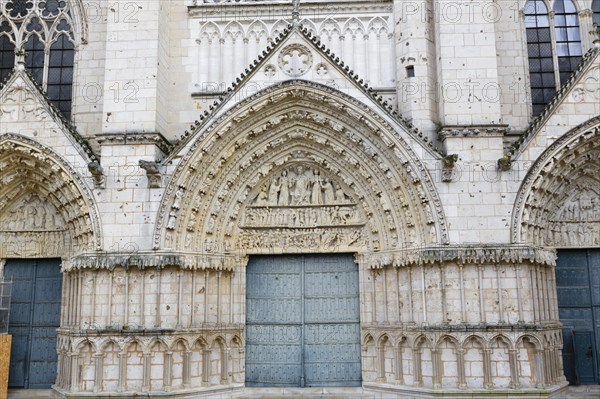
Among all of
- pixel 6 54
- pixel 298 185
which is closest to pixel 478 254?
pixel 298 185

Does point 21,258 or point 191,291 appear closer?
point 191,291

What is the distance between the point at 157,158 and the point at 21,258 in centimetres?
393

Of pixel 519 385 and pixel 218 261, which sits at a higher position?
pixel 218 261

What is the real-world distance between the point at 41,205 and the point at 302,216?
18.6 ft

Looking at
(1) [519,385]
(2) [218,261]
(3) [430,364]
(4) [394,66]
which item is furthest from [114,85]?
(1) [519,385]

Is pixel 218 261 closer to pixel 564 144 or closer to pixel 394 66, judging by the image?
pixel 394 66

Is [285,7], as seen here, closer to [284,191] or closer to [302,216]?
[284,191]

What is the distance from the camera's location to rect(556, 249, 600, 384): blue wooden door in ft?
38.1

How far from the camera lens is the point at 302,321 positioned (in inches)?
473

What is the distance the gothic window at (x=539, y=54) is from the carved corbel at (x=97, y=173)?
942 cm

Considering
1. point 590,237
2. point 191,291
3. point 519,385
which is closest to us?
point 519,385

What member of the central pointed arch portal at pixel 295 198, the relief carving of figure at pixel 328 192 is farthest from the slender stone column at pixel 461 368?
the relief carving of figure at pixel 328 192

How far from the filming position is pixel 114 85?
11523 millimetres

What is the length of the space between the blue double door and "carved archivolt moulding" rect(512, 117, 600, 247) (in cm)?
366
